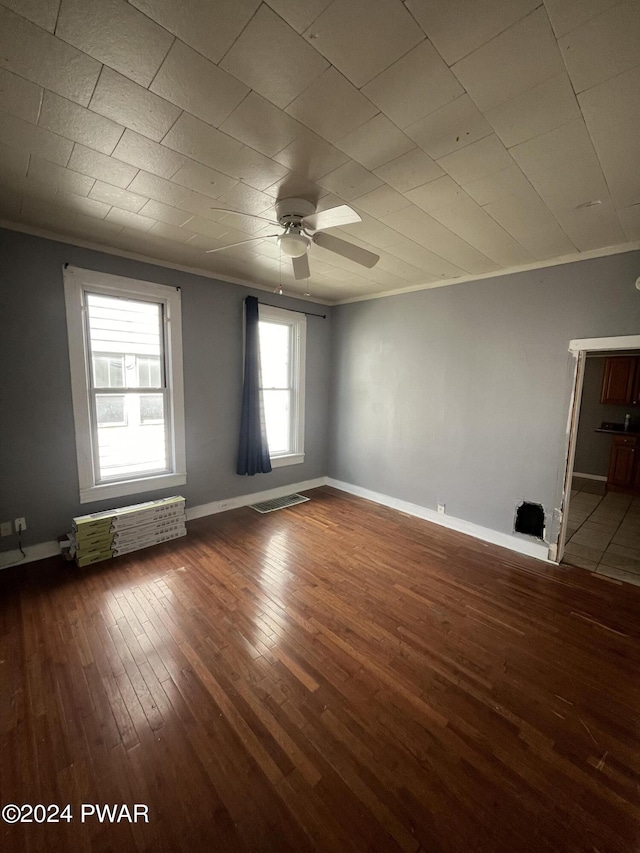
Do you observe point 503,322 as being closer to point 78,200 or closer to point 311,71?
point 311,71

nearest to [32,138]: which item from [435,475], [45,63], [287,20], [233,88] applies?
[45,63]

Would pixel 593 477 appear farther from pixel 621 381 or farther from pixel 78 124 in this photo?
pixel 78 124

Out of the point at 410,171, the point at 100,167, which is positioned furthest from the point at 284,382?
the point at 410,171

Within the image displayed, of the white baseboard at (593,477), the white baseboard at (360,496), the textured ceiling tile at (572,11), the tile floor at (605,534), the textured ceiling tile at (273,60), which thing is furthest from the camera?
the white baseboard at (593,477)

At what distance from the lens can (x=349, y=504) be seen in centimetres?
445

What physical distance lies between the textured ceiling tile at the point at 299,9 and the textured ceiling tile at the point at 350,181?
0.70 meters

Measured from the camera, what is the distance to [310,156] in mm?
1688

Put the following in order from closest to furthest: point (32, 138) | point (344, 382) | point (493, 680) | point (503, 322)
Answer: point (32, 138) < point (493, 680) < point (503, 322) < point (344, 382)

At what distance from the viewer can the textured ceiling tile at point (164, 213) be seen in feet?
7.34

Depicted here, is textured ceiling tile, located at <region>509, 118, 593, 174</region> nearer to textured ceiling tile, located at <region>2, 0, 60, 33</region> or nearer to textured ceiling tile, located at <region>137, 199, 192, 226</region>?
textured ceiling tile, located at <region>2, 0, 60, 33</region>

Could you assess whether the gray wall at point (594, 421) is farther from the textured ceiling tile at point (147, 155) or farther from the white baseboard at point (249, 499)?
the textured ceiling tile at point (147, 155)

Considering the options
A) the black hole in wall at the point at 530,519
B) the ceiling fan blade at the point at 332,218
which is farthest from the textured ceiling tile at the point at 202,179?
the black hole in wall at the point at 530,519

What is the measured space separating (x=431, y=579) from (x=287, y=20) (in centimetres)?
326

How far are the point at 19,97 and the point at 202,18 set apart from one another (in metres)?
0.93
